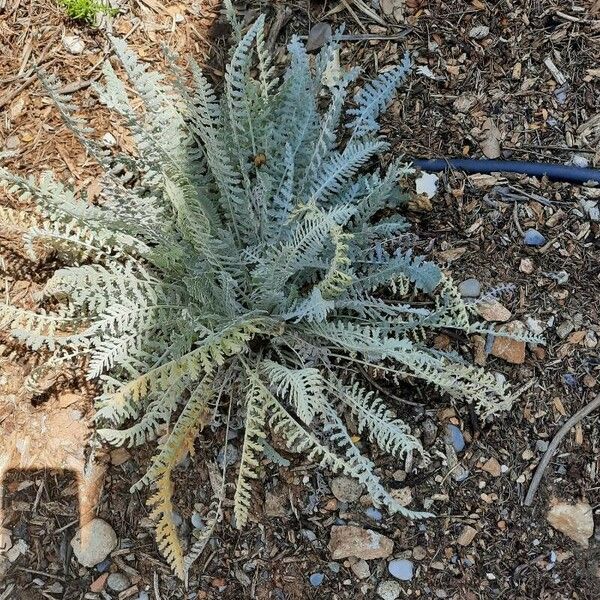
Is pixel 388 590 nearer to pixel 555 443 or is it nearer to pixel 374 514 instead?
pixel 374 514

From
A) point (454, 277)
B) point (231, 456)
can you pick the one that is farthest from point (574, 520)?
point (231, 456)

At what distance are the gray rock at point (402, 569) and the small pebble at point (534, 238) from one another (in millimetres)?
959

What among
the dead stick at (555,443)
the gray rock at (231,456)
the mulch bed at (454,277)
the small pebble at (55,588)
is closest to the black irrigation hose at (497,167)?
the mulch bed at (454,277)

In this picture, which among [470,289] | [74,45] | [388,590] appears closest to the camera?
[388,590]

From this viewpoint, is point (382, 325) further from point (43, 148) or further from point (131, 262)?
point (43, 148)

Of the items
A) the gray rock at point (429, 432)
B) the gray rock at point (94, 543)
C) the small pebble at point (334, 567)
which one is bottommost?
the small pebble at point (334, 567)

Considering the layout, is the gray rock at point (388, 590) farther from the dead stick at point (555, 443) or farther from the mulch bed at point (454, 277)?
the dead stick at point (555, 443)

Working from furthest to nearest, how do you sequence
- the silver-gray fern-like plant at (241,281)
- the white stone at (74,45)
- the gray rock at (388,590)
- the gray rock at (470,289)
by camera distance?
the white stone at (74,45)
the gray rock at (470,289)
the gray rock at (388,590)
the silver-gray fern-like plant at (241,281)

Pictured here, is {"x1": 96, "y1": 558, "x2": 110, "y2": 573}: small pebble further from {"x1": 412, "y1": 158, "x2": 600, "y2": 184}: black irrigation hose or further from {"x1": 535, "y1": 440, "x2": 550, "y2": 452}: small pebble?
{"x1": 412, "y1": 158, "x2": 600, "y2": 184}: black irrigation hose

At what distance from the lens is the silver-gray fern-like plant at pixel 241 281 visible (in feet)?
5.65

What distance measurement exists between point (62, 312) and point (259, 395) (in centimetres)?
56

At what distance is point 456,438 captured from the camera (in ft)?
6.52

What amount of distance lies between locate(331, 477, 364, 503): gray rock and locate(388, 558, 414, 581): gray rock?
196mm

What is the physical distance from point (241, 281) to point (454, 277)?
24.1 inches
